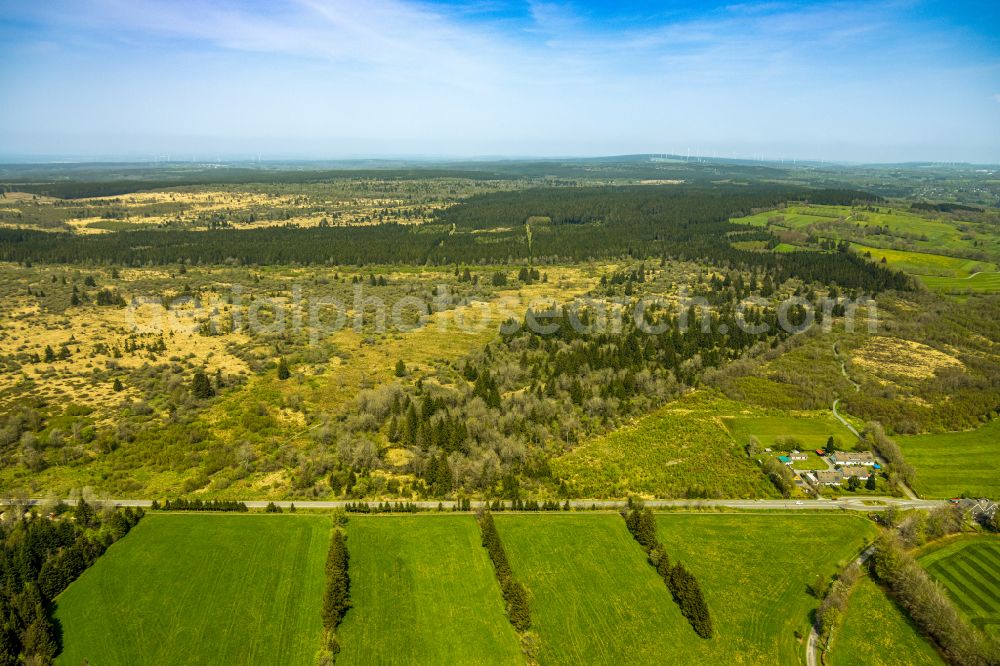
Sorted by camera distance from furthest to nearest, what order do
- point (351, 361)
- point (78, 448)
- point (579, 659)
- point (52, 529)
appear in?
point (351, 361) < point (78, 448) < point (52, 529) < point (579, 659)

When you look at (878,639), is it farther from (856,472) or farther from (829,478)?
(856,472)

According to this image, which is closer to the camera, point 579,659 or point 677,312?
point 579,659

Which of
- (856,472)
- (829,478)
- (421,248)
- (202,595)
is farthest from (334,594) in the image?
(421,248)

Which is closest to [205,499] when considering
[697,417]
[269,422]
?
[269,422]

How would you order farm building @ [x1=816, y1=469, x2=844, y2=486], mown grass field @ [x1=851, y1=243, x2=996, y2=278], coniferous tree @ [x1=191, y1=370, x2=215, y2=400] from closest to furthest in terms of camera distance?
farm building @ [x1=816, y1=469, x2=844, y2=486], coniferous tree @ [x1=191, y1=370, x2=215, y2=400], mown grass field @ [x1=851, y1=243, x2=996, y2=278]

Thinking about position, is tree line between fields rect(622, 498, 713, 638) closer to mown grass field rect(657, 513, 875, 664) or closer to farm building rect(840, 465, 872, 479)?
mown grass field rect(657, 513, 875, 664)

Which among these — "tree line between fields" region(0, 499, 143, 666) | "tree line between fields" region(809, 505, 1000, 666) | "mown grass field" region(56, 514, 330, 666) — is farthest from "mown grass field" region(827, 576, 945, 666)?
"tree line between fields" region(0, 499, 143, 666)

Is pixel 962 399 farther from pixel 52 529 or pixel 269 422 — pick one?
pixel 52 529

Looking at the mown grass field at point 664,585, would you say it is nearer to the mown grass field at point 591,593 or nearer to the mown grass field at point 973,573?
the mown grass field at point 591,593
